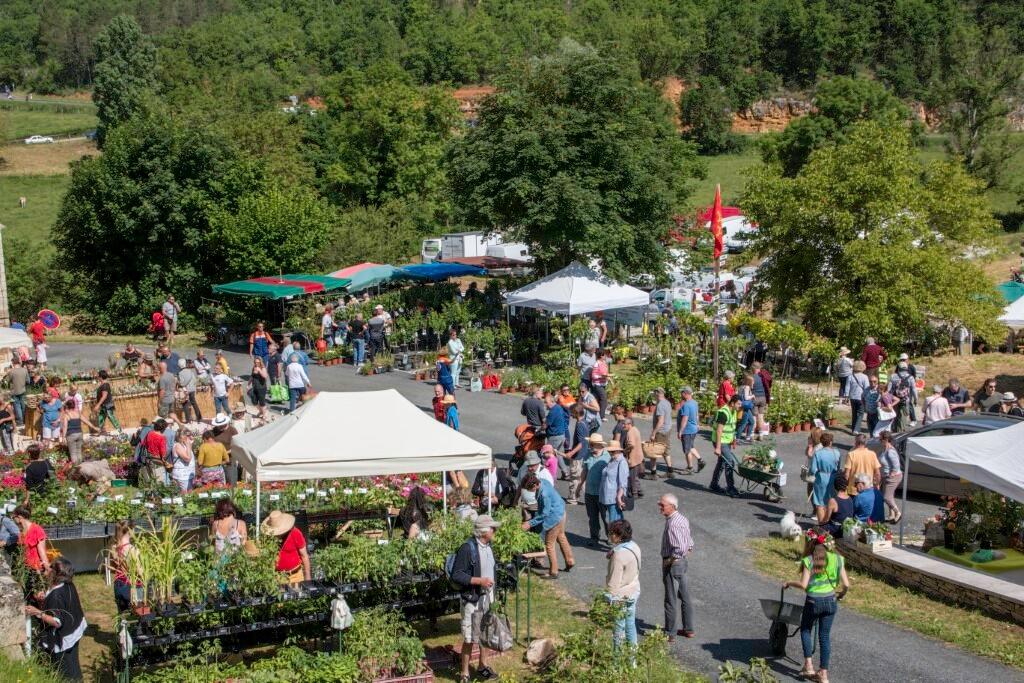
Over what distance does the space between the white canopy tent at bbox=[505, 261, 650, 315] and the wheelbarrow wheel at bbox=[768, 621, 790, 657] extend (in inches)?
586

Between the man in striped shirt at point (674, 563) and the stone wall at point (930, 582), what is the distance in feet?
10.1

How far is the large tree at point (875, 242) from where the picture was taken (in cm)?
2481

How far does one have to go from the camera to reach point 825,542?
9.38 m

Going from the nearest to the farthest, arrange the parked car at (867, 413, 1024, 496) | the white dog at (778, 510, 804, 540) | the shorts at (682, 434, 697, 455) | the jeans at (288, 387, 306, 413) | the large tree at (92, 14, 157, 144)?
the white dog at (778, 510, 804, 540), the parked car at (867, 413, 1024, 496), the shorts at (682, 434, 697, 455), the jeans at (288, 387, 306, 413), the large tree at (92, 14, 157, 144)

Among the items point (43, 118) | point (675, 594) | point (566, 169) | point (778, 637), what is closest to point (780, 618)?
point (778, 637)

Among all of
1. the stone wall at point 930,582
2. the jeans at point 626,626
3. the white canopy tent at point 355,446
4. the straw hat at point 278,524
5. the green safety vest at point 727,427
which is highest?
the white canopy tent at point 355,446

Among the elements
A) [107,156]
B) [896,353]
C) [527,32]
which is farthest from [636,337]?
[527,32]

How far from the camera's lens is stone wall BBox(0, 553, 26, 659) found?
9086 mm

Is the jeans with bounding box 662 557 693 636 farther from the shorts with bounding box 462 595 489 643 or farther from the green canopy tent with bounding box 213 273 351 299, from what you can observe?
the green canopy tent with bounding box 213 273 351 299

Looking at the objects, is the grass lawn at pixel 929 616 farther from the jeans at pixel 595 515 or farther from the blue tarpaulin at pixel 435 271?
the blue tarpaulin at pixel 435 271

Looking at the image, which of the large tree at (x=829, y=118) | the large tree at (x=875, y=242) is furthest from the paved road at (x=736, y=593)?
the large tree at (x=829, y=118)

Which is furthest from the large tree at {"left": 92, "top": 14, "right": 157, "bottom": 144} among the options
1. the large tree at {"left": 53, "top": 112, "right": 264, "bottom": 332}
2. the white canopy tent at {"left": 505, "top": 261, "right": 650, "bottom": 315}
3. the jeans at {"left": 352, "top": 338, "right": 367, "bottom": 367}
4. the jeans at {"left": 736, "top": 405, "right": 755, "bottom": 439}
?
the jeans at {"left": 736, "top": 405, "right": 755, "bottom": 439}

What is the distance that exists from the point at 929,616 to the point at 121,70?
97.9 m

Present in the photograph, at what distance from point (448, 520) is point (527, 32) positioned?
342ft
